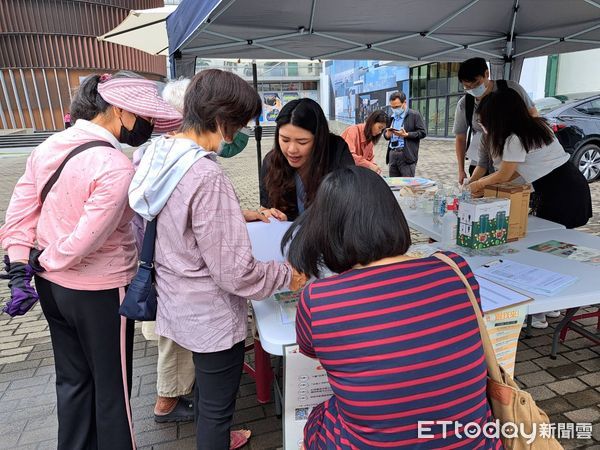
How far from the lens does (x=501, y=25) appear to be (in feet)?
12.8

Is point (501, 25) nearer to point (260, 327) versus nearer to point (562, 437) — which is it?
point (562, 437)

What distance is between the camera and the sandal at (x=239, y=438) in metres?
2.01

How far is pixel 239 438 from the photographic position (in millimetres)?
2031

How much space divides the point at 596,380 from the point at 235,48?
353 cm

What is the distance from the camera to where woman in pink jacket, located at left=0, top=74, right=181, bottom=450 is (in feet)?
A: 4.58

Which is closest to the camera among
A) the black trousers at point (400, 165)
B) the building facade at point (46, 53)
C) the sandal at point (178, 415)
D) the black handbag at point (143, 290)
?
the black handbag at point (143, 290)

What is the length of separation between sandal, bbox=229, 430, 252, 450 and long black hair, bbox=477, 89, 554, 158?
2.01 metres

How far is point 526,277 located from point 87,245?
1.70 m

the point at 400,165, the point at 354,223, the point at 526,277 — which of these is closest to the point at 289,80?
the point at 400,165

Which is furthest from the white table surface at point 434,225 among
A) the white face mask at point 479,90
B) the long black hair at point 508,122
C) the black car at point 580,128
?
the black car at point 580,128

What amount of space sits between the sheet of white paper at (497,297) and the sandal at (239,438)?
4.25 feet

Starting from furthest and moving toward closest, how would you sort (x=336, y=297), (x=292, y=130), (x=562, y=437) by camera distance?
(x=292, y=130), (x=562, y=437), (x=336, y=297)

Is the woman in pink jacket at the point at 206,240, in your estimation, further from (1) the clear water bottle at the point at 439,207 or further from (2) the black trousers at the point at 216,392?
(1) the clear water bottle at the point at 439,207

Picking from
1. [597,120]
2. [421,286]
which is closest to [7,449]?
[421,286]
